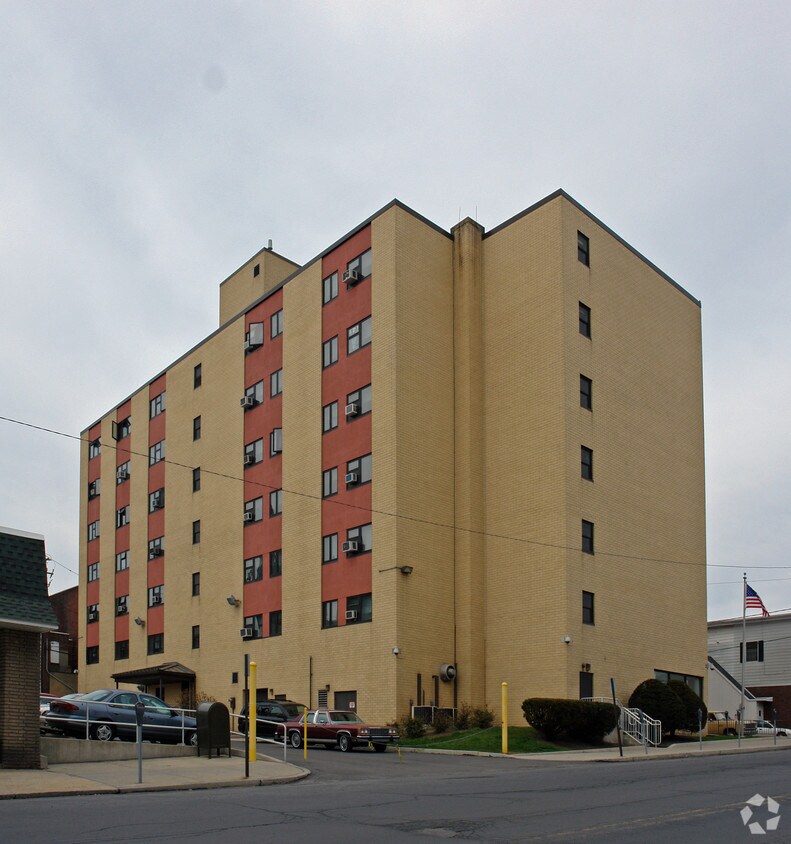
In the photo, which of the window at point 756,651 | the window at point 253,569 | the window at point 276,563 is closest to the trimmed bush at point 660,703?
the window at point 276,563

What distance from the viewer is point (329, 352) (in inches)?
1802

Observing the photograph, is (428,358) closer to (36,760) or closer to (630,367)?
(630,367)

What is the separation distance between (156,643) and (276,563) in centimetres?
1367

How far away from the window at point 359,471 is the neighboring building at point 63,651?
32681mm

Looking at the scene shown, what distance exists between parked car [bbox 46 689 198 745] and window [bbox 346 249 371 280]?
68.7ft

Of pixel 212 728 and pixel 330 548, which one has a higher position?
pixel 330 548

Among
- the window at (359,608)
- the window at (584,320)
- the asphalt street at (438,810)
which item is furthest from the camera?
the window at (584,320)

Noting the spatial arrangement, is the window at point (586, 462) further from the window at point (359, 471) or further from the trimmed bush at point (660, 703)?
the window at point (359, 471)

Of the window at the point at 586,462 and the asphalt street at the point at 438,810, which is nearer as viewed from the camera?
the asphalt street at the point at 438,810

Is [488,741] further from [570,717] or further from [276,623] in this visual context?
[276,623]

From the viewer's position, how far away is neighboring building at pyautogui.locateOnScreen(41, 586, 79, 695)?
69.9m

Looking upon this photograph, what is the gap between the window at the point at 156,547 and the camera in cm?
5736

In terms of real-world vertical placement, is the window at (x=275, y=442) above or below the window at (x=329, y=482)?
above

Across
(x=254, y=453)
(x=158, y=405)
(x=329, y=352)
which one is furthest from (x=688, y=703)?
(x=158, y=405)
